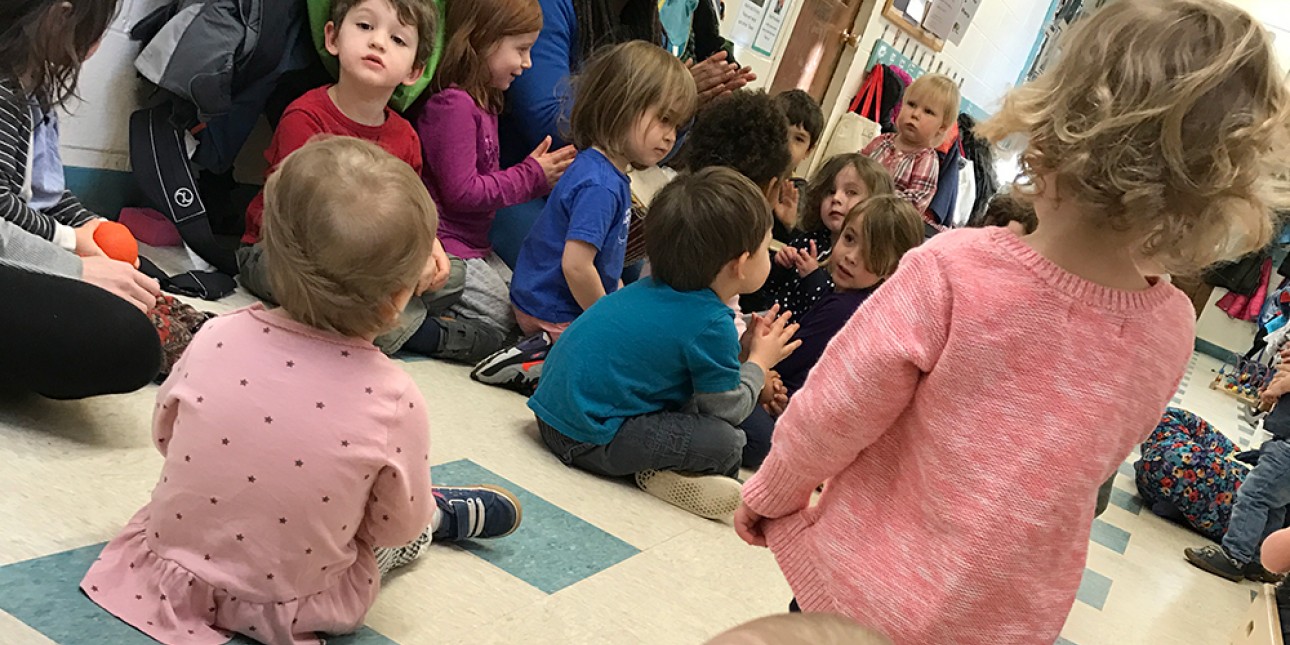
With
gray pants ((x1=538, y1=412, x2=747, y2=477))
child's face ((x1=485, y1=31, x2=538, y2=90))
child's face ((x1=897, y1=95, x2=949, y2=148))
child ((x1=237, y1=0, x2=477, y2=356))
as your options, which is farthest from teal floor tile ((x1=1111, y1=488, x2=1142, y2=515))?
child's face ((x1=485, y1=31, x2=538, y2=90))

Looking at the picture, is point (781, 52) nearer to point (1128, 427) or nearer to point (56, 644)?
point (1128, 427)

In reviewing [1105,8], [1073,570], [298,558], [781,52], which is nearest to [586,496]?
[298,558]

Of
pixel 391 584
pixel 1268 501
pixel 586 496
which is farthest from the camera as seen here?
pixel 1268 501

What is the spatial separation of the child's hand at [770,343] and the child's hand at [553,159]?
2.31ft

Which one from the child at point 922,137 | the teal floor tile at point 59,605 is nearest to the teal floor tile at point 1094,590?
the teal floor tile at point 59,605

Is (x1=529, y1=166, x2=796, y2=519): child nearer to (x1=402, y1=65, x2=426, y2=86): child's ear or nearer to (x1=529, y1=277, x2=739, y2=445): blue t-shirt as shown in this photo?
(x1=529, y1=277, x2=739, y2=445): blue t-shirt

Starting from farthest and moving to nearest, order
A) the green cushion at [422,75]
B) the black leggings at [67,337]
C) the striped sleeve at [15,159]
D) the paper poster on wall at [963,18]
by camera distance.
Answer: the paper poster on wall at [963,18] < the green cushion at [422,75] < the striped sleeve at [15,159] < the black leggings at [67,337]

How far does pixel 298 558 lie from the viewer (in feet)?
3.34

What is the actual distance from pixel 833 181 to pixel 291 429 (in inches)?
89.8

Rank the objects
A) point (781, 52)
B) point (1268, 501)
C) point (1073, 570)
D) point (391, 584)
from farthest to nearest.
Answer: point (781, 52), point (1268, 501), point (391, 584), point (1073, 570)

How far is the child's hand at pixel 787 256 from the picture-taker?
276 cm

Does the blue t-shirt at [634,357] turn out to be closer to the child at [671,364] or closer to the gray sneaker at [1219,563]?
the child at [671,364]

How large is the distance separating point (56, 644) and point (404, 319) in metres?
1.21

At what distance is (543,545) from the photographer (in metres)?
1.49
